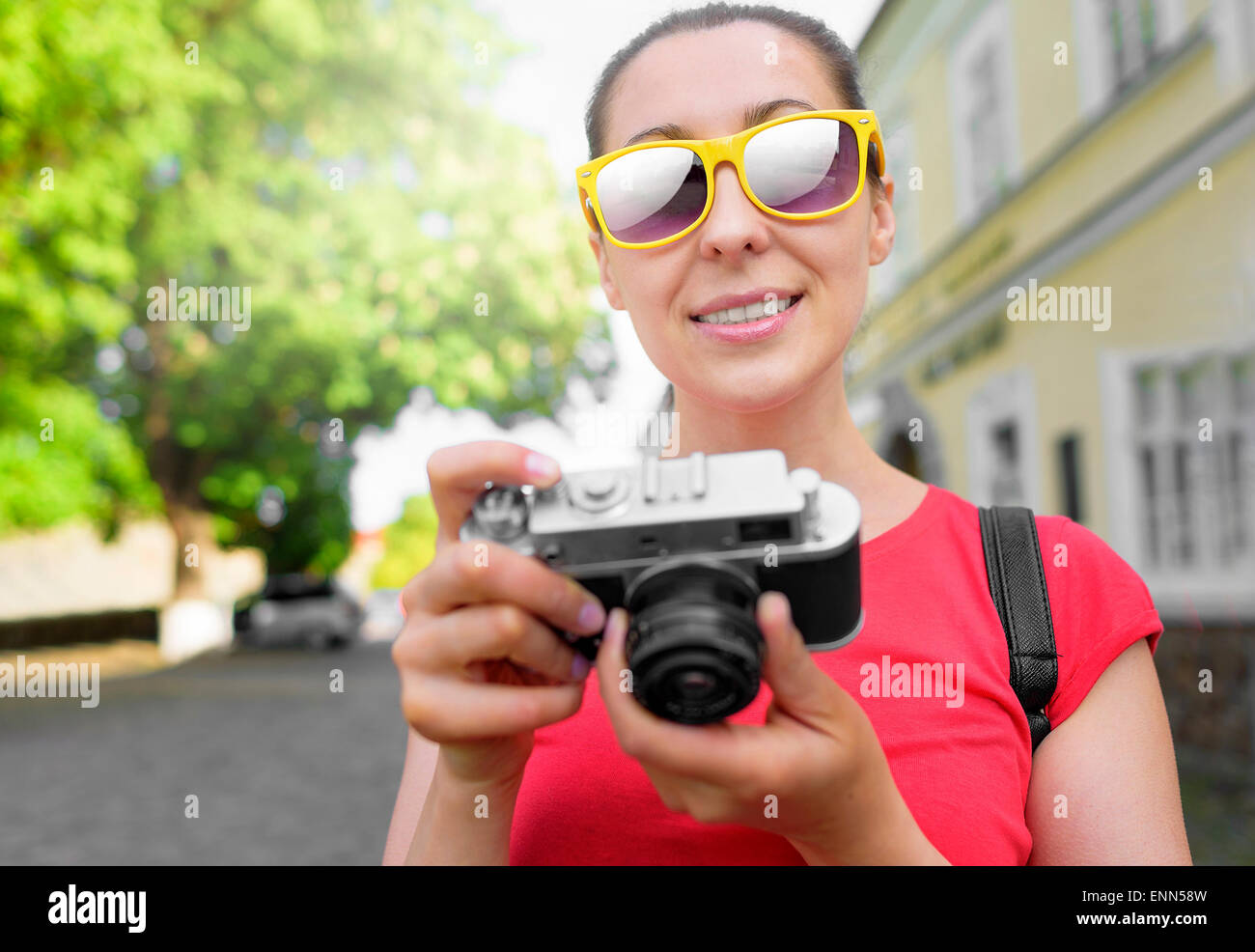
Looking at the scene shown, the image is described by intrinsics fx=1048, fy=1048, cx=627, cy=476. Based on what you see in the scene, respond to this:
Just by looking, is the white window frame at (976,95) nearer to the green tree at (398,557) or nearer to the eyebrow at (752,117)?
the eyebrow at (752,117)

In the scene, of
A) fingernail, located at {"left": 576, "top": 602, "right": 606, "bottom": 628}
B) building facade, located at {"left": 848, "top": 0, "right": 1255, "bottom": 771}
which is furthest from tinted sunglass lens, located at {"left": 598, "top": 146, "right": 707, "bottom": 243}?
building facade, located at {"left": 848, "top": 0, "right": 1255, "bottom": 771}

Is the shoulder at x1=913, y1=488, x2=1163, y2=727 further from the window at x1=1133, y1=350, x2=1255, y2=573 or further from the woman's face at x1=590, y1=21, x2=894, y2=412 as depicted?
the window at x1=1133, y1=350, x2=1255, y2=573

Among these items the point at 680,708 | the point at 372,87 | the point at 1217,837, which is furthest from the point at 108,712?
the point at 680,708

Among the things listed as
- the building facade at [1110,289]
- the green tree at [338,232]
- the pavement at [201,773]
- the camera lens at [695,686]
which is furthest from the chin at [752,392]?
the green tree at [338,232]

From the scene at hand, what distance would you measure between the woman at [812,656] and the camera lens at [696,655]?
11 centimetres

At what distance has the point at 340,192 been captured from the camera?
39.2 feet

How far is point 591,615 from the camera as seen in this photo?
1.03 meters

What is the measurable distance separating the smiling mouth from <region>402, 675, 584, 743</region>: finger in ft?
1.74

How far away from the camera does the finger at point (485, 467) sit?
1032mm

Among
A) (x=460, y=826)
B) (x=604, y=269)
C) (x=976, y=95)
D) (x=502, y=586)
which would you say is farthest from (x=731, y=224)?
(x=976, y=95)

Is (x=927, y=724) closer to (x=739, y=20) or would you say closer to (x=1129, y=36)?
(x=739, y=20)

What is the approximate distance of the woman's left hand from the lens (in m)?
0.93
